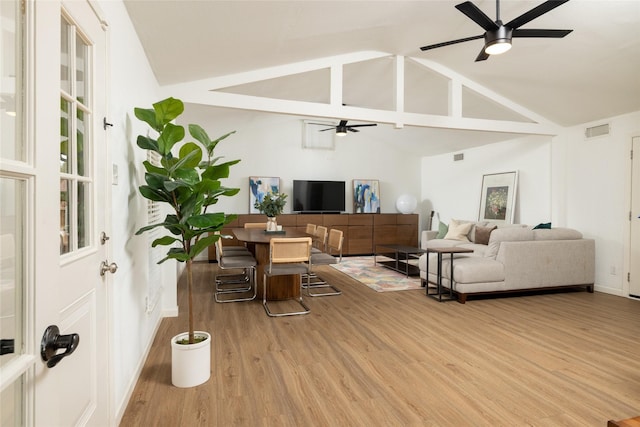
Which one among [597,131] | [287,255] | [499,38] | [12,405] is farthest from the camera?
[597,131]

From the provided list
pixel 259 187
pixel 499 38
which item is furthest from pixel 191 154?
pixel 259 187

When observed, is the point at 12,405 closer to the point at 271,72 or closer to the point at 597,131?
the point at 271,72

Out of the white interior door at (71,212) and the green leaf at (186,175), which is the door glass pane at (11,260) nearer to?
the white interior door at (71,212)

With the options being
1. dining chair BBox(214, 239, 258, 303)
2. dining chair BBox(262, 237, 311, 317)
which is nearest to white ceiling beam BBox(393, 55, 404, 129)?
dining chair BBox(262, 237, 311, 317)

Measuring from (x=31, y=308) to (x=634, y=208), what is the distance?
240 inches

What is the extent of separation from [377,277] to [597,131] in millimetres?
3885

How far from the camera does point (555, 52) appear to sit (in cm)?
379

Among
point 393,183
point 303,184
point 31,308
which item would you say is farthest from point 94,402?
point 393,183

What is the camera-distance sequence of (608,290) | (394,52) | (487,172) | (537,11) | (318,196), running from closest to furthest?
(537,11) < (394,52) < (608,290) < (487,172) < (318,196)

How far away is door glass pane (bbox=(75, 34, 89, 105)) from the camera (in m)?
1.46

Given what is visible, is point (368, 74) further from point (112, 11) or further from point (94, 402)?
point (94, 402)

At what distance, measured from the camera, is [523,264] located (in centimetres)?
457

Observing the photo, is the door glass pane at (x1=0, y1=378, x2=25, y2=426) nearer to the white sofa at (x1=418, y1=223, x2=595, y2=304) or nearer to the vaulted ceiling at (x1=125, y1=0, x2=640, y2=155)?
the vaulted ceiling at (x1=125, y1=0, x2=640, y2=155)

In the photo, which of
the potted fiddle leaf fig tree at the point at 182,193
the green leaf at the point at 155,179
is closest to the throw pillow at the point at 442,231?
the potted fiddle leaf fig tree at the point at 182,193
